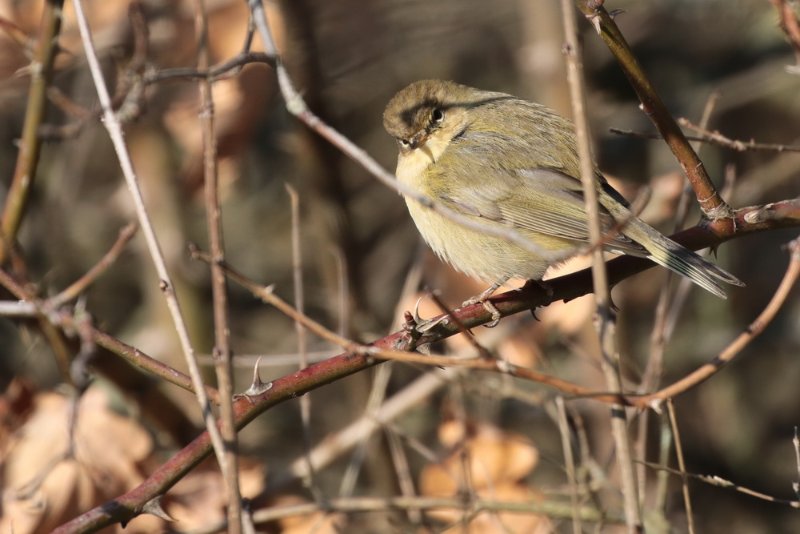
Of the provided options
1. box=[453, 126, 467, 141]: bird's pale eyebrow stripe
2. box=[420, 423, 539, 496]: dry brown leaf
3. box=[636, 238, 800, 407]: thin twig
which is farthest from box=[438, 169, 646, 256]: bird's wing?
box=[636, 238, 800, 407]: thin twig

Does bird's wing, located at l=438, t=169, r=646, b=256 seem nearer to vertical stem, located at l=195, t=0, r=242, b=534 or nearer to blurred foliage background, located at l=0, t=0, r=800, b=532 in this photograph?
blurred foliage background, located at l=0, t=0, r=800, b=532

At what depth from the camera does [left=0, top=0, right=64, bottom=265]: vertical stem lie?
3.49 m

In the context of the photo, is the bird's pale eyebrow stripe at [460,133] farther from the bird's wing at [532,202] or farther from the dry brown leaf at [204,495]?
the dry brown leaf at [204,495]

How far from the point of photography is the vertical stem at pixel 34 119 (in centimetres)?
349

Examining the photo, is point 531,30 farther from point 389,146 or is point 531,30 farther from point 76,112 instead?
point 76,112

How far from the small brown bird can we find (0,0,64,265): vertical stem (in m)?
1.33

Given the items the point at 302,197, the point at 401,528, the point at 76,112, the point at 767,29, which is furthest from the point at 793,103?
the point at 76,112

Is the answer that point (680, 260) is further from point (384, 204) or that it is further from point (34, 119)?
point (384, 204)

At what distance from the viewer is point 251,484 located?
12.8ft

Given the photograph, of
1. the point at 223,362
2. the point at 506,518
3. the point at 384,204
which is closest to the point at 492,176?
the point at 506,518

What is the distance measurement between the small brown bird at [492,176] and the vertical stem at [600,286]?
149 centimetres

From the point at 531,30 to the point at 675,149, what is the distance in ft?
9.34

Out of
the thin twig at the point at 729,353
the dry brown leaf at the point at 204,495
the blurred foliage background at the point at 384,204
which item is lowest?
A: the thin twig at the point at 729,353

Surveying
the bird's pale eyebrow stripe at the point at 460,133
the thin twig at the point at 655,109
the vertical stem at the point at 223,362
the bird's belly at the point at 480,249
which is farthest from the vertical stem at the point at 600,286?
the bird's pale eyebrow stripe at the point at 460,133
